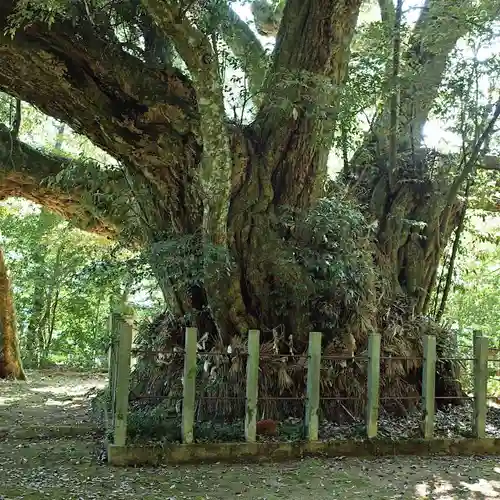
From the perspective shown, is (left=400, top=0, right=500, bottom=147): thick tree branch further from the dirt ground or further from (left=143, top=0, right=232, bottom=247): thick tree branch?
the dirt ground

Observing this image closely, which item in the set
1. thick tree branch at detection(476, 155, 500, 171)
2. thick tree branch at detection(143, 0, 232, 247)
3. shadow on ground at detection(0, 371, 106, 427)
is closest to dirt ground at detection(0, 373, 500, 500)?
shadow on ground at detection(0, 371, 106, 427)

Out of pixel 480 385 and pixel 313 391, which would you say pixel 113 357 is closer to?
pixel 313 391

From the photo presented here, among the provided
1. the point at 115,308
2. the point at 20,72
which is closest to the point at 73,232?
the point at 115,308

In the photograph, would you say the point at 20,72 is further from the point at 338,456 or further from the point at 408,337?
the point at 408,337

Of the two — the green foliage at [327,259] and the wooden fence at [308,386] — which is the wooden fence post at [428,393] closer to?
the wooden fence at [308,386]

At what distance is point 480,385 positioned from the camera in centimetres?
534

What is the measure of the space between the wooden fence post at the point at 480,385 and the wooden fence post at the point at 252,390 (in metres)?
2.07

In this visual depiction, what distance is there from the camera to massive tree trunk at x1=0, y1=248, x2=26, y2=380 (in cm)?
933

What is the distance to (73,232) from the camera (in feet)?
34.3

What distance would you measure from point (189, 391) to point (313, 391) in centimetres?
104

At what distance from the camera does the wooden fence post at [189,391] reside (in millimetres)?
4520

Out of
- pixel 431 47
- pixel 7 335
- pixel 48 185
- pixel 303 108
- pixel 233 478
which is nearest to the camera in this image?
pixel 233 478

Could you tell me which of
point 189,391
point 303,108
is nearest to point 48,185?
point 303,108

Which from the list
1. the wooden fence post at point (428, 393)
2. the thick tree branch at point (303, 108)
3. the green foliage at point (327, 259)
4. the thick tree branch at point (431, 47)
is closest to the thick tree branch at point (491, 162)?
the thick tree branch at point (431, 47)
